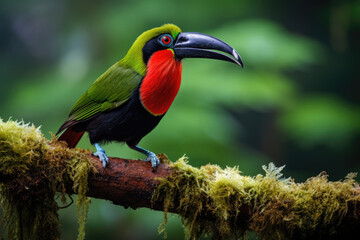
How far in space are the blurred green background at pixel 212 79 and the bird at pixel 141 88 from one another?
2304 mm

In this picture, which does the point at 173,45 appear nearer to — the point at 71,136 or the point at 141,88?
the point at 141,88

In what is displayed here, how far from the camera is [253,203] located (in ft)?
9.45

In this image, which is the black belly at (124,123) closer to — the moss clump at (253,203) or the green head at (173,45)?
the green head at (173,45)

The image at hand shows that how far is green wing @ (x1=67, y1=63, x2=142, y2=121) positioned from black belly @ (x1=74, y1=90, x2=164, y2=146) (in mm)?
50

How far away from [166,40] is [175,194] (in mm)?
1347

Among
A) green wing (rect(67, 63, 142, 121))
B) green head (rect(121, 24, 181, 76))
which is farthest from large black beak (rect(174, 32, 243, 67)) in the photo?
green wing (rect(67, 63, 142, 121))

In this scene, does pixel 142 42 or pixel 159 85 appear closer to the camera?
pixel 159 85

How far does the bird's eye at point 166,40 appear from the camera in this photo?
3713 millimetres

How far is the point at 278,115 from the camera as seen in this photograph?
9.31 meters

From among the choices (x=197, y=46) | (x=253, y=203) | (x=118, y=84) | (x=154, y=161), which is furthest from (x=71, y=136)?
(x=253, y=203)

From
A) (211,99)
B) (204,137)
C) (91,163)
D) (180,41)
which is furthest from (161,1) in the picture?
(91,163)

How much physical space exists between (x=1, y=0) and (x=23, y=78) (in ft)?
6.62

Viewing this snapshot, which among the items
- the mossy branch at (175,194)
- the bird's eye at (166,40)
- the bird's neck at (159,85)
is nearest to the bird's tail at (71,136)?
the bird's neck at (159,85)

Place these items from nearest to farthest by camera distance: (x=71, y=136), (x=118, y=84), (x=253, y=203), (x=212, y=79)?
(x=253, y=203) < (x=118, y=84) < (x=71, y=136) < (x=212, y=79)
